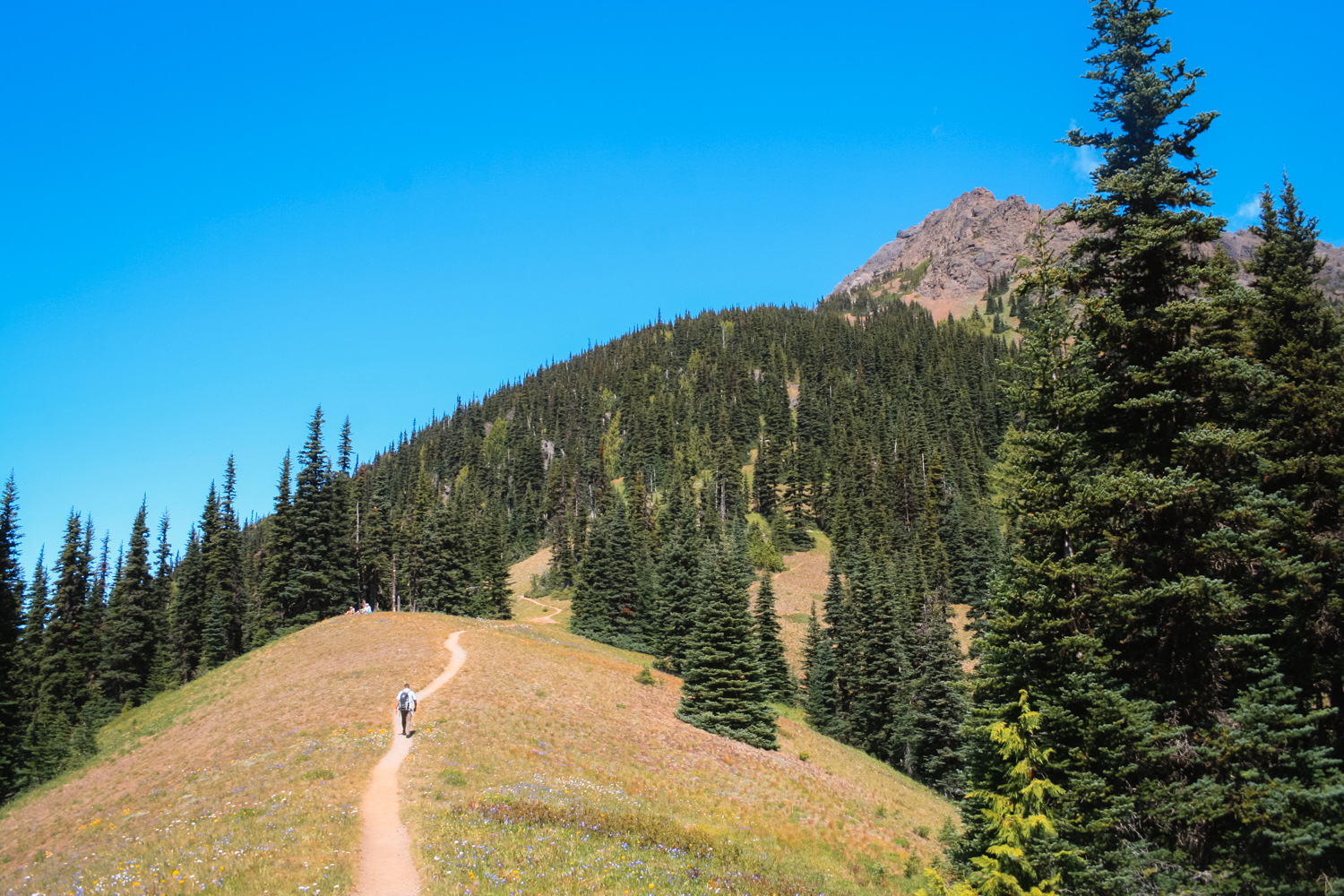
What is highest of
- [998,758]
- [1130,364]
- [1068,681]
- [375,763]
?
[1130,364]

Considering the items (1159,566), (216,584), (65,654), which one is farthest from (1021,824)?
(65,654)

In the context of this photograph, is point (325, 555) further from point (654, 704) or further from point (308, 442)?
point (654, 704)

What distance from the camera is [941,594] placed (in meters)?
71.7

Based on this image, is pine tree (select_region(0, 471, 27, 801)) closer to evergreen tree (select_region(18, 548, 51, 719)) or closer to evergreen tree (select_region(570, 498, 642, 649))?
evergreen tree (select_region(18, 548, 51, 719))

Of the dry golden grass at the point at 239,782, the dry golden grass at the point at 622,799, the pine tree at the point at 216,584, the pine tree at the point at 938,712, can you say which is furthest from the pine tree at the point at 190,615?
the pine tree at the point at 938,712

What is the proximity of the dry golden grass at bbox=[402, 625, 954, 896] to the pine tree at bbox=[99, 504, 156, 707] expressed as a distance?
47.0 metres

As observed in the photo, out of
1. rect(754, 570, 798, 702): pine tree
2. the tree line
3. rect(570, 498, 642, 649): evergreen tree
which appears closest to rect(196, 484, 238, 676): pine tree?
rect(570, 498, 642, 649): evergreen tree

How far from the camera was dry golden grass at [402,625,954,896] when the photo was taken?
13.2m

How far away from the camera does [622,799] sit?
2075cm

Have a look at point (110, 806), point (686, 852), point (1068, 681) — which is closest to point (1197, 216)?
point (1068, 681)

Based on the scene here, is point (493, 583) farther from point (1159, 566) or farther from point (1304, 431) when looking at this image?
point (1304, 431)

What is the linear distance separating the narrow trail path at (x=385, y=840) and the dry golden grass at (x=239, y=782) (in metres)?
0.35

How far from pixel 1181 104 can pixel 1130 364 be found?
636cm

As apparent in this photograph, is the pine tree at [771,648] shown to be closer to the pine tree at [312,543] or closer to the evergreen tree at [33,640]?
the pine tree at [312,543]
